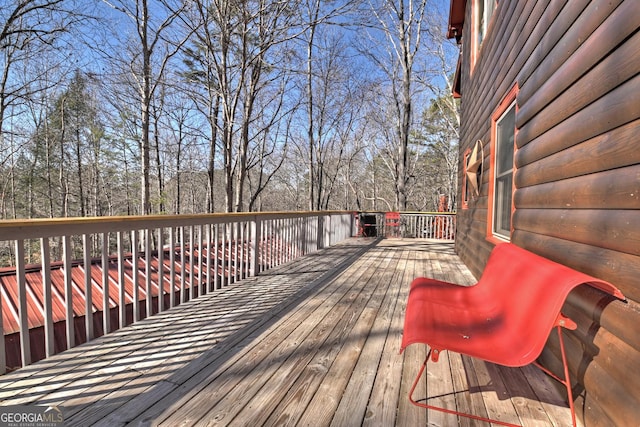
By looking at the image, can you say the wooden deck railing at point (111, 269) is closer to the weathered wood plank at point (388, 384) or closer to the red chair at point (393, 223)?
the weathered wood plank at point (388, 384)

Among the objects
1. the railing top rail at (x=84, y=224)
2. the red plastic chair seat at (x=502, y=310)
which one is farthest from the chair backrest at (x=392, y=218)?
the red plastic chair seat at (x=502, y=310)

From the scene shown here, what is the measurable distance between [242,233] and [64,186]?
2135 cm

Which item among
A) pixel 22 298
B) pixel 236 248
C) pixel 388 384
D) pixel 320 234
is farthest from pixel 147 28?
pixel 388 384

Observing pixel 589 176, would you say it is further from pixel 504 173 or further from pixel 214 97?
pixel 214 97

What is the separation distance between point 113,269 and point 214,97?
10484mm

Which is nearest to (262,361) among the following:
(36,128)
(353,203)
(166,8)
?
(166,8)

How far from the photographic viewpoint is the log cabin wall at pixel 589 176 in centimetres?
108

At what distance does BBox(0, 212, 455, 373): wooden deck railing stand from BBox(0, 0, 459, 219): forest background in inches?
198

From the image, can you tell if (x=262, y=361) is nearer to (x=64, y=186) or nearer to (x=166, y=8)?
(x=166, y=8)

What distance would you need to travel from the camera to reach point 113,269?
455cm

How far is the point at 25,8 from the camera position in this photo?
591cm

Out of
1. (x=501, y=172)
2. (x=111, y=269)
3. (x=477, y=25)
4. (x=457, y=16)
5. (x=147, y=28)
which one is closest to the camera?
(x=501, y=172)

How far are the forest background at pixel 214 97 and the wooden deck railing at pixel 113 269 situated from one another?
5.03 m

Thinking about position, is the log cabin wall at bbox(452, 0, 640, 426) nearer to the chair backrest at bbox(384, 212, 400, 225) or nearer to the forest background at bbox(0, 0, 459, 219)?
the forest background at bbox(0, 0, 459, 219)
